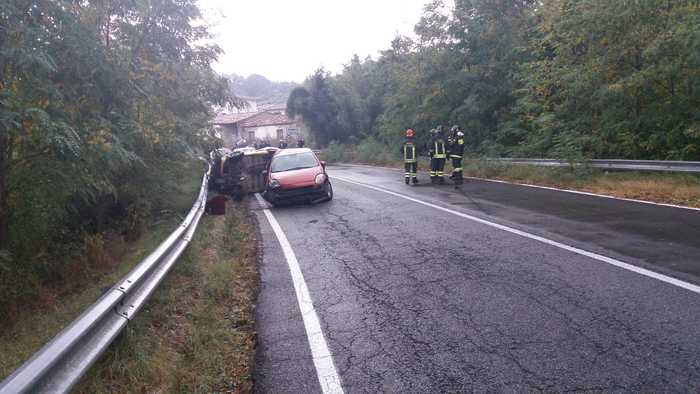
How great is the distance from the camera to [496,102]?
24.6 m

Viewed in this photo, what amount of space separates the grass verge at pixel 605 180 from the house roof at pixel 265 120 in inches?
1986

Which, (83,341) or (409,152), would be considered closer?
(83,341)

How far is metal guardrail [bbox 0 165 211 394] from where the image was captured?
8.65ft

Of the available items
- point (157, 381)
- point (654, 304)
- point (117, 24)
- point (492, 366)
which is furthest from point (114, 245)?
point (654, 304)

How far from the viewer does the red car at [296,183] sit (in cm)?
1358

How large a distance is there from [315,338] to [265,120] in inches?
2677

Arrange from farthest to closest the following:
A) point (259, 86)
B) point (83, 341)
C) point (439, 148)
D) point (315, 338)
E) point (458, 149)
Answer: point (259, 86)
point (439, 148)
point (458, 149)
point (315, 338)
point (83, 341)

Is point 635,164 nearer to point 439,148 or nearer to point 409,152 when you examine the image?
point 439,148

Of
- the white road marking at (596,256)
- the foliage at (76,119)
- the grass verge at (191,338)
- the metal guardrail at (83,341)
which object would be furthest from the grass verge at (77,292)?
the white road marking at (596,256)

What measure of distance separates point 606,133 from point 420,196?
6032mm

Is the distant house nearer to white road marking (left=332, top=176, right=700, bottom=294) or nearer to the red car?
the red car

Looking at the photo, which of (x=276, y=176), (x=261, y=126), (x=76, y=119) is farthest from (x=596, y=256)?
(x=261, y=126)

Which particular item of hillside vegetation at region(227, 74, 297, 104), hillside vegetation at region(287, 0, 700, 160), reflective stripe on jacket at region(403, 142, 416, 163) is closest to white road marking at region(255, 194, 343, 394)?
reflective stripe on jacket at region(403, 142, 416, 163)

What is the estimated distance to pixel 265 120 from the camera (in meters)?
70.9
